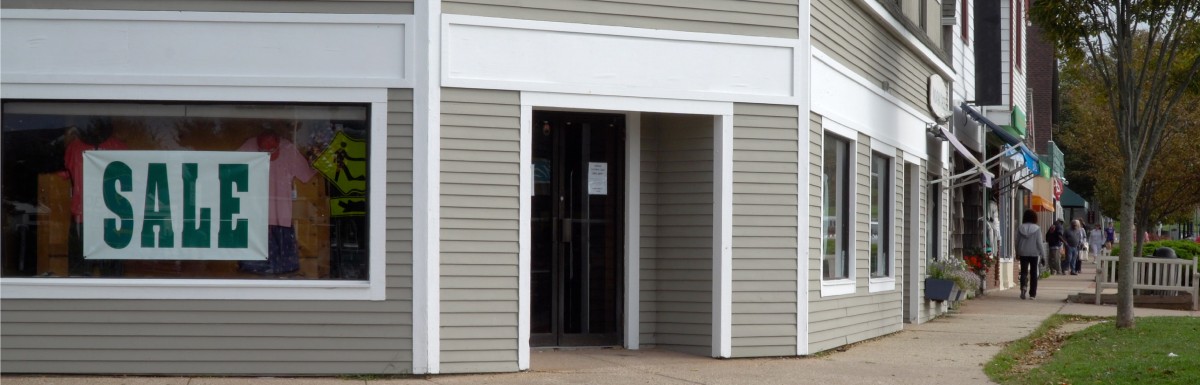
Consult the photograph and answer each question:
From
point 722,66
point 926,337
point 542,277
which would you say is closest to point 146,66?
point 542,277

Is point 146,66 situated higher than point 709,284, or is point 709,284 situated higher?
point 146,66

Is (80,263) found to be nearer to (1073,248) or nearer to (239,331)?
(239,331)

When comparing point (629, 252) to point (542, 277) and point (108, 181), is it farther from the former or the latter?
point (108, 181)

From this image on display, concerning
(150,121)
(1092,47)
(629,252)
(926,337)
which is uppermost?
(1092,47)

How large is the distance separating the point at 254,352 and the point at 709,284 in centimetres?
374

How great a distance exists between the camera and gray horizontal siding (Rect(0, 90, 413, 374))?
926cm

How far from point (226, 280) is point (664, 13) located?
391 centimetres

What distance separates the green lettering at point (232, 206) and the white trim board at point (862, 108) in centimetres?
481

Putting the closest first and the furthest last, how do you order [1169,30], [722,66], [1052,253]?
[722,66] → [1169,30] → [1052,253]

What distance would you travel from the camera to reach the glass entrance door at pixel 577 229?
11.0 m

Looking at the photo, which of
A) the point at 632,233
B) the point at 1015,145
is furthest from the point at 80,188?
the point at 1015,145

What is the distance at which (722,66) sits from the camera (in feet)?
35.2

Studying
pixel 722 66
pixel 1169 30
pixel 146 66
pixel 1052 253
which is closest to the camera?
pixel 146 66

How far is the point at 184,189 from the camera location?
952 centimetres
